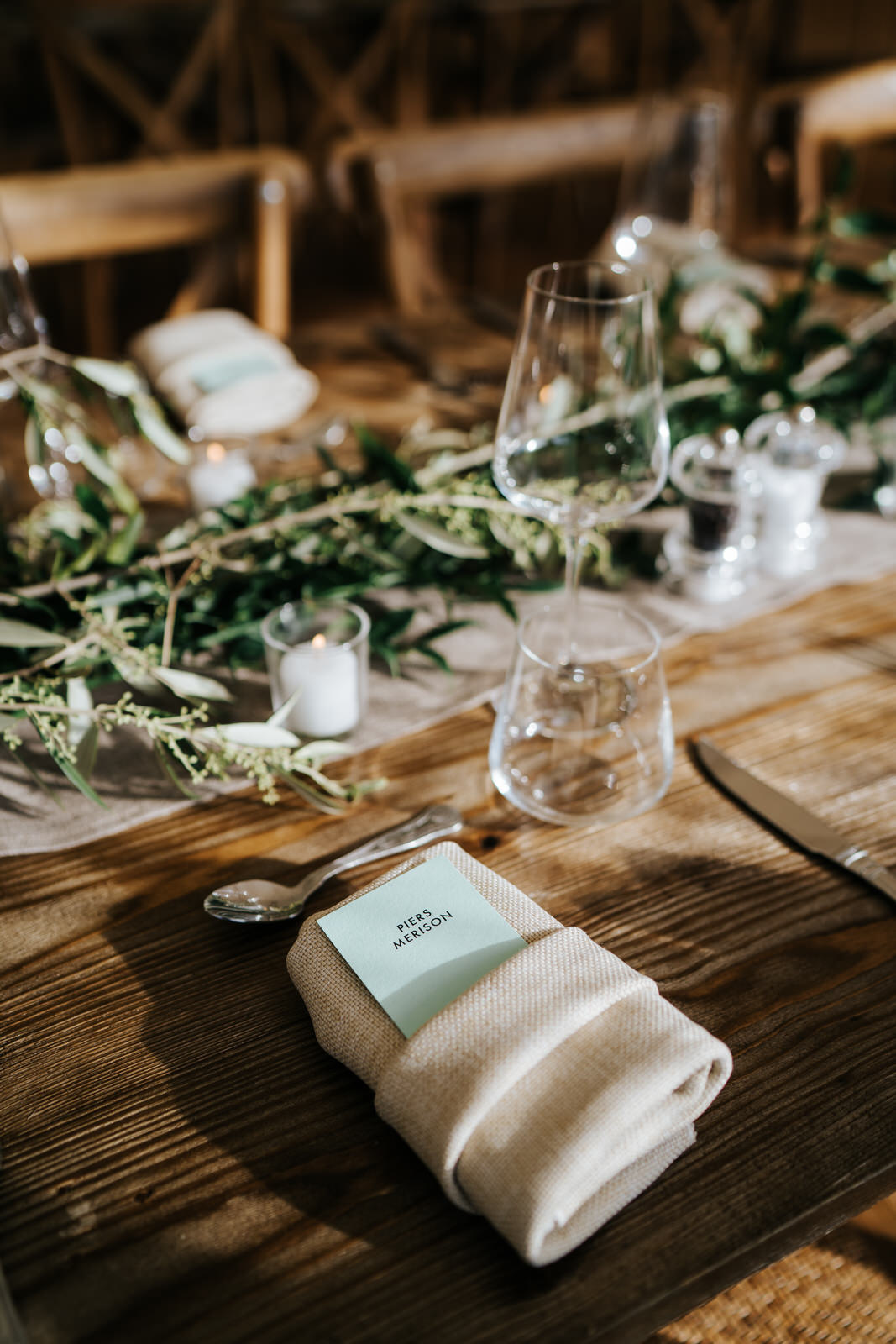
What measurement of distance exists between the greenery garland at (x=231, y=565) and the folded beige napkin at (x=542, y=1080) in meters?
0.26

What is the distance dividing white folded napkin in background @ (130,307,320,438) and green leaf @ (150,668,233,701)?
1.72 feet

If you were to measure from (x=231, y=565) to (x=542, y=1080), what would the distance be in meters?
0.57

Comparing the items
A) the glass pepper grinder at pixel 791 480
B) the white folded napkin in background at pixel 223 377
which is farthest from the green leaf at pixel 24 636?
the glass pepper grinder at pixel 791 480

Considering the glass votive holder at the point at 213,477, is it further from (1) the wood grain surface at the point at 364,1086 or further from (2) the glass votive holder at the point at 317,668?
(1) the wood grain surface at the point at 364,1086

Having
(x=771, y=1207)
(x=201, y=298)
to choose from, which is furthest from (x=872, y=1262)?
(x=201, y=298)

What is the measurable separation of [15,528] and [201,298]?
0.87 meters

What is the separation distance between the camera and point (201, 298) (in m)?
1.86

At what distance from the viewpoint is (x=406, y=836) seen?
766 millimetres

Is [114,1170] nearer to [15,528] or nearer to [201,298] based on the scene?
[15,528]

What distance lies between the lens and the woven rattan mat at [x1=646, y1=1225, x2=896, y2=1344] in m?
0.77

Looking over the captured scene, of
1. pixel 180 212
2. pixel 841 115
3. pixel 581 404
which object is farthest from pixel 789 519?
pixel 841 115

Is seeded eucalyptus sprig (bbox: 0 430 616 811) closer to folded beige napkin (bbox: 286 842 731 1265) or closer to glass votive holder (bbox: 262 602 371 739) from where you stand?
glass votive holder (bbox: 262 602 371 739)

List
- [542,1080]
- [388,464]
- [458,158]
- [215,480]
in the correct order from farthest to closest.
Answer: [458,158]
[215,480]
[388,464]
[542,1080]

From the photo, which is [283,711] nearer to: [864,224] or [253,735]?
[253,735]
